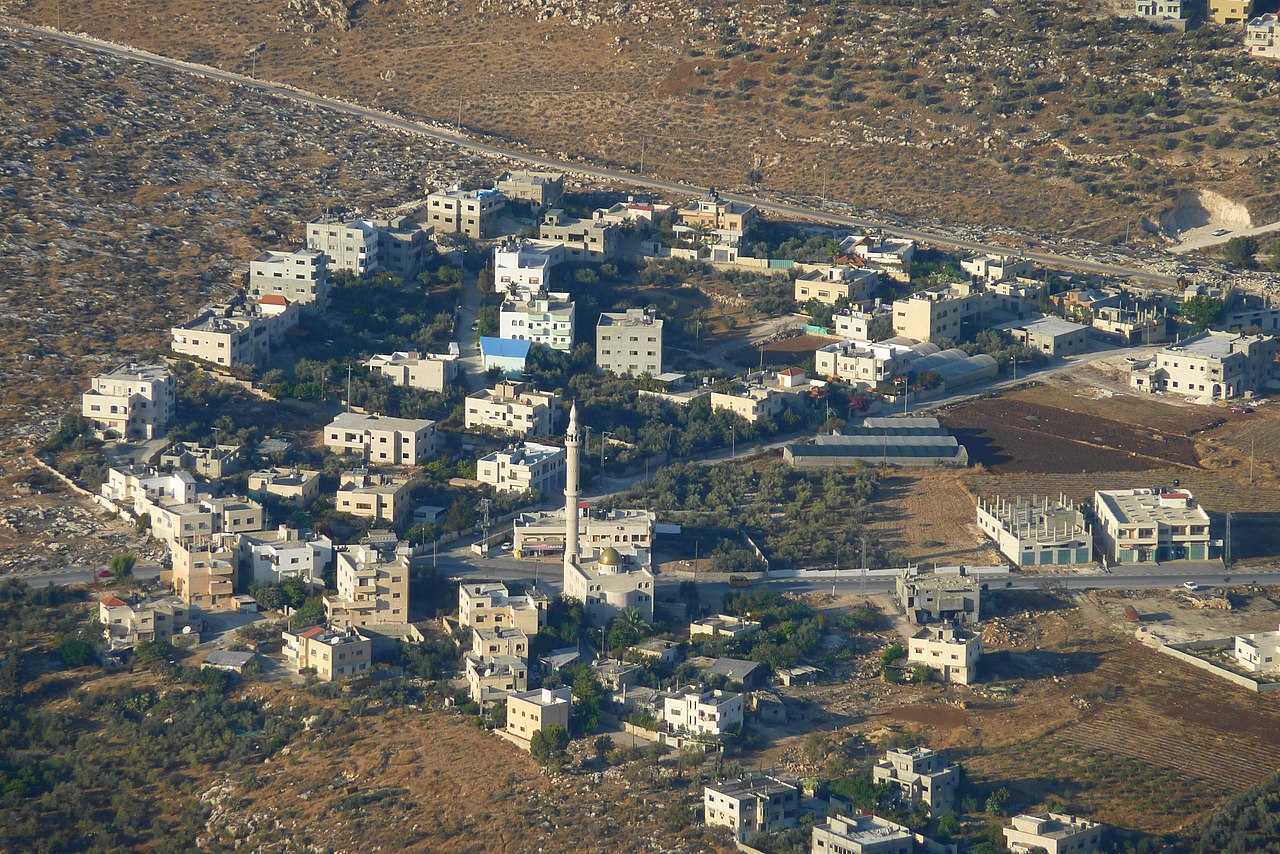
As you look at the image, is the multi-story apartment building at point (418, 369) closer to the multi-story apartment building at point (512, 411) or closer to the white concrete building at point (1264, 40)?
the multi-story apartment building at point (512, 411)

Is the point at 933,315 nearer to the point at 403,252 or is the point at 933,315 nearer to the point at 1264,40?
the point at 403,252

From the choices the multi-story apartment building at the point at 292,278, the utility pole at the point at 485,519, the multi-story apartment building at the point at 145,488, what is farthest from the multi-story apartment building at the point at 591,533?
the multi-story apartment building at the point at 292,278

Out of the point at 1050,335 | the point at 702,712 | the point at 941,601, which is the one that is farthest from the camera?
the point at 1050,335

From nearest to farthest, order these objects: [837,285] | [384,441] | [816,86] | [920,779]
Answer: [920,779] → [384,441] → [837,285] → [816,86]

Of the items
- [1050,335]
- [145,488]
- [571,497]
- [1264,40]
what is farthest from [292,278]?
[1264,40]

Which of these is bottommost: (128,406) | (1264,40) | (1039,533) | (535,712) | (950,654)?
(535,712)

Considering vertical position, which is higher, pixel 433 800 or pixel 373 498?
pixel 373 498
